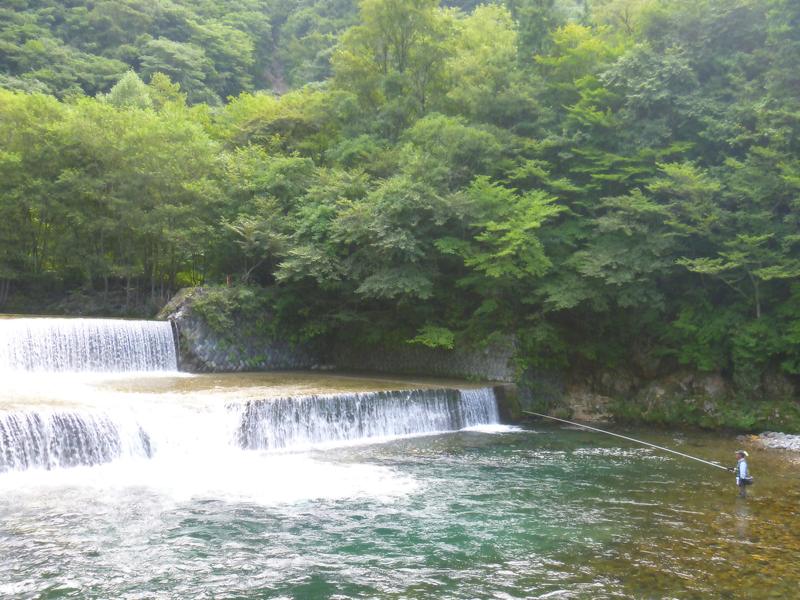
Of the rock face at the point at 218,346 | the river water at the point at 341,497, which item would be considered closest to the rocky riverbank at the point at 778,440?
the river water at the point at 341,497

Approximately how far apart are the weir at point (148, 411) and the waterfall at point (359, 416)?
2cm

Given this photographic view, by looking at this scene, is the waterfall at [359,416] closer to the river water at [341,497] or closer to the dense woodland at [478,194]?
the river water at [341,497]

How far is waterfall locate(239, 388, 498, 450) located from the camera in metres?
13.4

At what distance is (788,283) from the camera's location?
1667cm

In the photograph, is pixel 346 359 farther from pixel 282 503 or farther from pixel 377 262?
pixel 282 503

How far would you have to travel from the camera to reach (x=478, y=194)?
61.2 ft

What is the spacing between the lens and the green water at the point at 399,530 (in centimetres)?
701

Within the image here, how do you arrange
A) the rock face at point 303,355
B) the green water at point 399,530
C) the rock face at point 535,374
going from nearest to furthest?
1. the green water at point 399,530
2. the rock face at point 535,374
3. the rock face at point 303,355

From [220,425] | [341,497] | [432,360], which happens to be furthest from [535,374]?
[341,497]

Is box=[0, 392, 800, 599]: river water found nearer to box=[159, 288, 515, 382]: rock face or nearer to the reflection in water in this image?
the reflection in water

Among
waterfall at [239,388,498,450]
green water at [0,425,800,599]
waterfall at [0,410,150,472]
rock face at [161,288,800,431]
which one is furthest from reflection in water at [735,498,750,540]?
waterfall at [0,410,150,472]

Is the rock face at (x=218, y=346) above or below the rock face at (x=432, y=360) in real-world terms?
above

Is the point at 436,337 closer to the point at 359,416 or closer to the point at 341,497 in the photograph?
the point at 359,416

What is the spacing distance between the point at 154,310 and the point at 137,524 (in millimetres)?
16649
